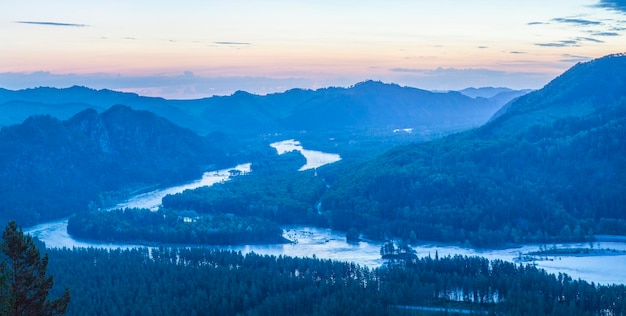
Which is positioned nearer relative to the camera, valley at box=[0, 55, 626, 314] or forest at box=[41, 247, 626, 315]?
forest at box=[41, 247, 626, 315]

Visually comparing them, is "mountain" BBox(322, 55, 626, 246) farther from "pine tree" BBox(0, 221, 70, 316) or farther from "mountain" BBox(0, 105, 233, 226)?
"pine tree" BBox(0, 221, 70, 316)

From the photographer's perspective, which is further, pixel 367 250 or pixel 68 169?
pixel 68 169

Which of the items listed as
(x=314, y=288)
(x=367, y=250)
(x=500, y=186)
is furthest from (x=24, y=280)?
(x=500, y=186)

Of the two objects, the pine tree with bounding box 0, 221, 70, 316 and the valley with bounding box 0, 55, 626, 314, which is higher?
the pine tree with bounding box 0, 221, 70, 316

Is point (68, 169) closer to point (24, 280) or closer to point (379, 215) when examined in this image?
point (379, 215)

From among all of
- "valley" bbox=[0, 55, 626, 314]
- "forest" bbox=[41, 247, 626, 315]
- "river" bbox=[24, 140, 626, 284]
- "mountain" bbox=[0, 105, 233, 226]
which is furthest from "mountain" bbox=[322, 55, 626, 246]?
"mountain" bbox=[0, 105, 233, 226]

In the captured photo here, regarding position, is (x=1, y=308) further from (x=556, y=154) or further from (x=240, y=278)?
(x=556, y=154)

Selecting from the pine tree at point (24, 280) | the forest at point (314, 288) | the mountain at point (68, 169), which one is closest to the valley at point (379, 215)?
the forest at point (314, 288)
